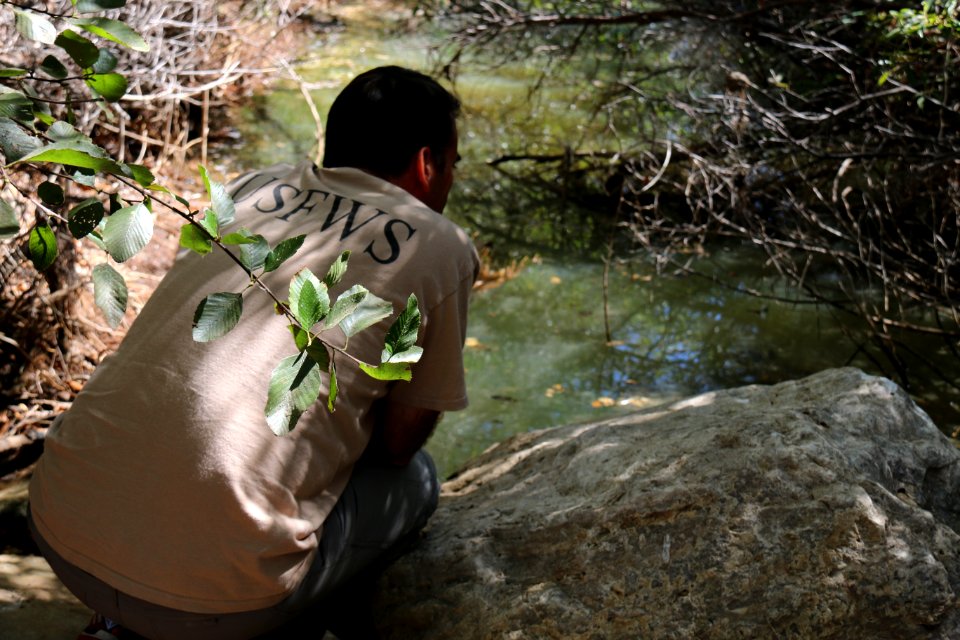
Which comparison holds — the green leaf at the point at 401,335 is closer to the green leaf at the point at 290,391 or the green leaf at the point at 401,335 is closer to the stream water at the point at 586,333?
the green leaf at the point at 290,391

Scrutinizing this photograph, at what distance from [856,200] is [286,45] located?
6.00 m

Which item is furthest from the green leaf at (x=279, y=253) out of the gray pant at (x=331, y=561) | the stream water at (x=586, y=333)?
the stream water at (x=586, y=333)

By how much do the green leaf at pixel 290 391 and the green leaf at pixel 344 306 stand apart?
2.0 inches

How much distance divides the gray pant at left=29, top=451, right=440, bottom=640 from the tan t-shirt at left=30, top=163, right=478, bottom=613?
45 millimetres

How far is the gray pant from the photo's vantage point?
78.0 inches

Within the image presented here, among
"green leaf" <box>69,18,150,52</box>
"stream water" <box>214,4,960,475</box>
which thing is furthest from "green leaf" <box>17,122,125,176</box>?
"stream water" <box>214,4,960,475</box>

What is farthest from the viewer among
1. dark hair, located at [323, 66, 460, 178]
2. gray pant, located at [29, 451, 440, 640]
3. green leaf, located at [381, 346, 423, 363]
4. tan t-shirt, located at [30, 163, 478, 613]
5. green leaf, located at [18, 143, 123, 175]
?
dark hair, located at [323, 66, 460, 178]

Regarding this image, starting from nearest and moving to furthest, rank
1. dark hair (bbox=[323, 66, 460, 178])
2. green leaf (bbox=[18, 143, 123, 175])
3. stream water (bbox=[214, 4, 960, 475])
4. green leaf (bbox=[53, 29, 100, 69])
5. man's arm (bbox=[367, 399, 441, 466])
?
1. green leaf (bbox=[18, 143, 123, 175])
2. green leaf (bbox=[53, 29, 100, 69])
3. man's arm (bbox=[367, 399, 441, 466])
4. dark hair (bbox=[323, 66, 460, 178])
5. stream water (bbox=[214, 4, 960, 475])

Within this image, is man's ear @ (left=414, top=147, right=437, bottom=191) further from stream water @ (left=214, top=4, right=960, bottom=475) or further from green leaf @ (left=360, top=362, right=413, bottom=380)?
stream water @ (left=214, top=4, right=960, bottom=475)

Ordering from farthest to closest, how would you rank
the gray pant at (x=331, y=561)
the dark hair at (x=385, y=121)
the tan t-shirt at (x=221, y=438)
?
the dark hair at (x=385, y=121), the gray pant at (x=331, y=561), the tan t-shirt at (x=221, y=438)

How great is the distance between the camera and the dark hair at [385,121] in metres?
2.32

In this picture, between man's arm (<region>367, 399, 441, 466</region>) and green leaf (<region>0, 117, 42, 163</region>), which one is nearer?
green leaf (<region>0, 117, 42, 163</region>)

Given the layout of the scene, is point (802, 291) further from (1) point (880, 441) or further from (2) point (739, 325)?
(1) point (880, 441)

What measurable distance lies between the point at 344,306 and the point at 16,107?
0.42 metres
